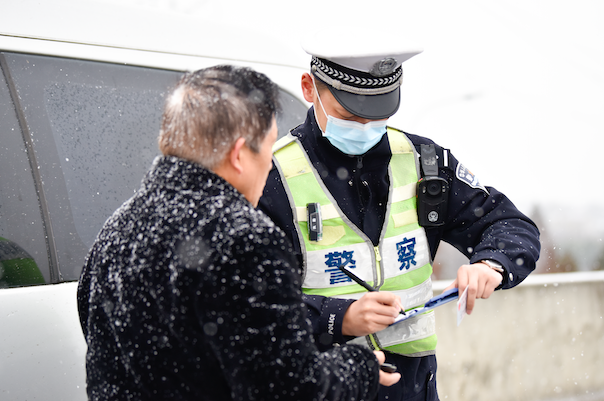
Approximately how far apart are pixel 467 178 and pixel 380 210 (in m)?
0.35

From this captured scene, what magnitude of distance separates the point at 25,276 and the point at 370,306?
1.16 metres

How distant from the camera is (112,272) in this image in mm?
1063

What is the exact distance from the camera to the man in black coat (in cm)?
95

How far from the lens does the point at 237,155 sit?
107 centimetres

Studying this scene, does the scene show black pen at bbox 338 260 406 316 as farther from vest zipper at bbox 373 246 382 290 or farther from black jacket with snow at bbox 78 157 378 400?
black jacket with snow at bbox 78 157 378 400

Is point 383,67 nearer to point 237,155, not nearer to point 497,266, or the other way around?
point 497,266

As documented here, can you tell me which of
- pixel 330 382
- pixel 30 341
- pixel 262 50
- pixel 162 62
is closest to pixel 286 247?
pixel 330 382

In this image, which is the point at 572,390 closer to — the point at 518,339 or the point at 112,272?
the point at 518,339

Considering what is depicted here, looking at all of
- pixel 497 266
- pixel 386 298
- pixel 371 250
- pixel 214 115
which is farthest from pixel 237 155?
pixel 497 266

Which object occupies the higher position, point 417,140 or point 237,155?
point 237,155

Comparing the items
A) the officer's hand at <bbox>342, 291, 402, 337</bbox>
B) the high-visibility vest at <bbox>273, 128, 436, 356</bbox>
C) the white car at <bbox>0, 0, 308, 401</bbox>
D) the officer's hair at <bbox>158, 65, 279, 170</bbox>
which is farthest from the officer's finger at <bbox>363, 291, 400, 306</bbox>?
A: the white car at <bbox>0, 0, 308, 401</bbox>

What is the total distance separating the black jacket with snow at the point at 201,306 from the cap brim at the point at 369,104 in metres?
0.81

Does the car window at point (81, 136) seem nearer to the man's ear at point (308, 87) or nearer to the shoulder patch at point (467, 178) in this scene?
the man's ear at point (308, 87)

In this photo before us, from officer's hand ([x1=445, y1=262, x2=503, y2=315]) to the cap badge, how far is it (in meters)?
0.67
